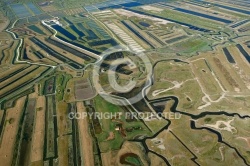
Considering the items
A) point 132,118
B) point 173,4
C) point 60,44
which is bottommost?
point 132,118

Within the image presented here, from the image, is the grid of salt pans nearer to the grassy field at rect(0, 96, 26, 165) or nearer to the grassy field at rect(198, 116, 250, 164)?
the grassy field at rect(198, 116, 250, 164)

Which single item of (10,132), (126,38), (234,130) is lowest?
(234,130)

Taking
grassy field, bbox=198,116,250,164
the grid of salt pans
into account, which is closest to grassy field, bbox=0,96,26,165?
grassy field, bbox=198,116,250,164

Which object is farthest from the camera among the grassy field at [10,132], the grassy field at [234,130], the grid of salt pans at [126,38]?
the grid of salt pans at [126,38]

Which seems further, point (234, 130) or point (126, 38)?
point (126, 38)

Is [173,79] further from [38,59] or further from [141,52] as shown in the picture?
[38,59]

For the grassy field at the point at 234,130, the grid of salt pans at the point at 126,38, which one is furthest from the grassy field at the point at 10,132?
the grid of salt pans at the point at 126,38

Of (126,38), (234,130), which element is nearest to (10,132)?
(234,130)

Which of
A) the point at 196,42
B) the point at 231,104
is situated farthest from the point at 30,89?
the point at 196,42

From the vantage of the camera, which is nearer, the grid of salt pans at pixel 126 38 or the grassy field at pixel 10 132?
the grassy field at pixel 10 132

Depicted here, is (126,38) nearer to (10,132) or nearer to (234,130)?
(234,130)

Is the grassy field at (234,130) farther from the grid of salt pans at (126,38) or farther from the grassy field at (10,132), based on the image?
the grassy field at (10,132)
